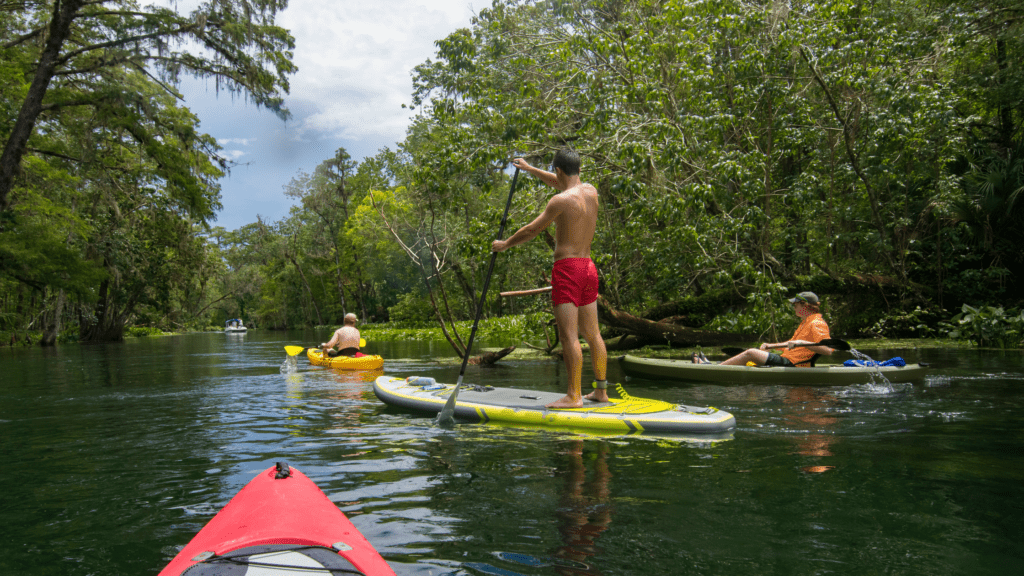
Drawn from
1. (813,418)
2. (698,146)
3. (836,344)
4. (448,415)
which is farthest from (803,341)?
(448,415)

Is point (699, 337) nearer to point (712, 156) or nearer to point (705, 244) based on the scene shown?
point (705, 244)

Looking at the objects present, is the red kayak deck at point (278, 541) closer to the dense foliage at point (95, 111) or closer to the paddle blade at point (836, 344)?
the paddle blade at point (836, 344)

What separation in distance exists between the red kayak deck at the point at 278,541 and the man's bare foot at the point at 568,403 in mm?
2844

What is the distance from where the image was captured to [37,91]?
1269cm

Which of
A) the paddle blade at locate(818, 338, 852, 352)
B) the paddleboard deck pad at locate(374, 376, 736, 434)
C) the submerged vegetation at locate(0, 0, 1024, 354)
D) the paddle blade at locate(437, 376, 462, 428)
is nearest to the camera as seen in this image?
the paddleboard deck pad at locate(374, 376, 736, 434)

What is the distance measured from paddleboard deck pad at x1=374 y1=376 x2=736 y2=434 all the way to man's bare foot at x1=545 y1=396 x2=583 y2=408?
0.06 meters

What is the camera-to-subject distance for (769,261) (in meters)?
12.2

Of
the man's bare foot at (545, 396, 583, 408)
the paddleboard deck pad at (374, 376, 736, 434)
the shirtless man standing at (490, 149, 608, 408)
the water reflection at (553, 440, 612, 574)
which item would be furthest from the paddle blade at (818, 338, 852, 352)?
the water reflection at (553, 440, 612, 574)

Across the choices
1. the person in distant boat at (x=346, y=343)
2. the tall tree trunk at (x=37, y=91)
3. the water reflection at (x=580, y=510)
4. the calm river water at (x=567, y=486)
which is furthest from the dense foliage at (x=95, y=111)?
the water reflection at (x=580, y=510)

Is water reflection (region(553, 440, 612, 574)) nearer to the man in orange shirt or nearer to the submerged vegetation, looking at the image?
the man in orange shirt

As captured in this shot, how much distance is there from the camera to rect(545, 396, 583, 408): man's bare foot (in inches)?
193

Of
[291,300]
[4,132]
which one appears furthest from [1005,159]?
[291,300]

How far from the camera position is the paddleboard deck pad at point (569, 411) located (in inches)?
174

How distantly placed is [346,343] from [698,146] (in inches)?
282
